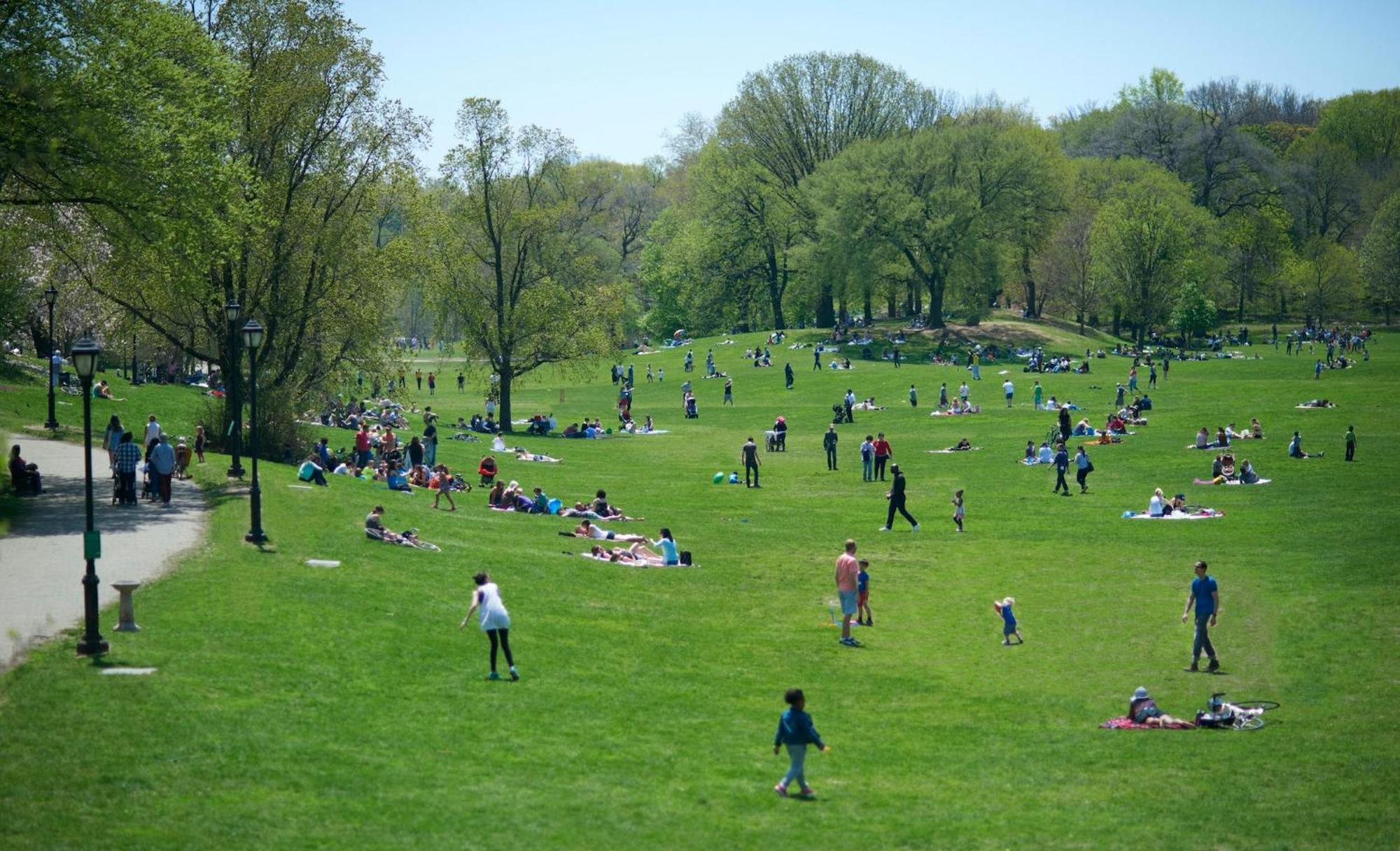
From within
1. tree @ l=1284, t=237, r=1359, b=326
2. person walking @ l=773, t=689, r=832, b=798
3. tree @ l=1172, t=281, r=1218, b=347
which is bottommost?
person walking @ l=773, t=689, r=832, b=798

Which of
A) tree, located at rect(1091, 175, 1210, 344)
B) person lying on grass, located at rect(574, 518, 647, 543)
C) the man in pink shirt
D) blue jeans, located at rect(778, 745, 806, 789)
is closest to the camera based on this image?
blue jeans, located at rect(778, 745, 806, 789)

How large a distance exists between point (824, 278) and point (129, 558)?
79.6 meters

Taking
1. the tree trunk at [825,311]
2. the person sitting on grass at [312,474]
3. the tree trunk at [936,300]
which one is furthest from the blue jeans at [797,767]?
the tree trunk at [825,311]

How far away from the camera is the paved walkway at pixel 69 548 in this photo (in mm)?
19766

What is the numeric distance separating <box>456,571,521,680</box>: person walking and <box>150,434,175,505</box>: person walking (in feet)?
44.4

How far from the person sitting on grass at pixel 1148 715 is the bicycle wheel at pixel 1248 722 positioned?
640 mm

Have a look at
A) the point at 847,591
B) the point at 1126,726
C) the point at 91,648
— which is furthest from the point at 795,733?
the point at 91,648

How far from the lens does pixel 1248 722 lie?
788 inches

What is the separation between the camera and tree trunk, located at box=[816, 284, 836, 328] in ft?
365

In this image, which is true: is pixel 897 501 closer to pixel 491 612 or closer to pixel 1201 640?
pixel 1201 640

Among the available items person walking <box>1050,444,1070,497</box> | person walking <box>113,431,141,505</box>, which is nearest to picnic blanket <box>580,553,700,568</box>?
A: person walking <box>113,431,141,505</box>

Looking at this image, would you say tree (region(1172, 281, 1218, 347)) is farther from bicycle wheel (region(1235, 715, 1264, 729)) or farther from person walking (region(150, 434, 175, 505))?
bicycle wheel (region(1235, 715, 1264, 729))

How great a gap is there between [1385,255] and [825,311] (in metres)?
46.1

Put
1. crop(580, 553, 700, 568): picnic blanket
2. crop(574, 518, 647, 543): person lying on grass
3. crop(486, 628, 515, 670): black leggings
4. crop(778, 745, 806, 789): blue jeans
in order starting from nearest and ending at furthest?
crop(778, 745, 806, 789): blue jeans
crop(486, 628, 515, 670): black leggings
crop(580, 553, 700, 568): picnic blanket
crop(574, 518, 647, 543): person lying on grass
